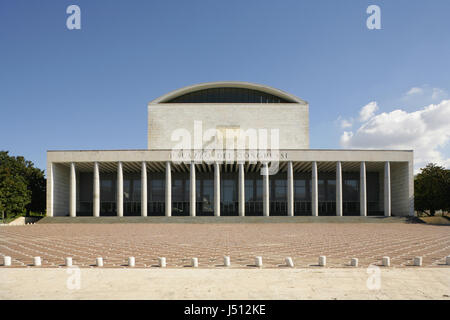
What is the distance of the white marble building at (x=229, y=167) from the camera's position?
1757 inches

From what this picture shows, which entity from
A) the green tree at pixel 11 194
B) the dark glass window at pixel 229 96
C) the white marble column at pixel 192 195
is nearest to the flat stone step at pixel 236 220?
the white marble column at pixel 192 195

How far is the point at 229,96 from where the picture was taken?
190 ft

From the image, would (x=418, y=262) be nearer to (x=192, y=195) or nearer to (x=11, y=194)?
(x=192, y=195)

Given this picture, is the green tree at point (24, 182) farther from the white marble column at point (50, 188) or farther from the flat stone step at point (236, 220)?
the flat stone step at point (236, 220)

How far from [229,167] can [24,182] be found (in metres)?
31.3

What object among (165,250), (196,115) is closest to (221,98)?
(196,115)

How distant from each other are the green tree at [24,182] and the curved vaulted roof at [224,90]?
23593 mm

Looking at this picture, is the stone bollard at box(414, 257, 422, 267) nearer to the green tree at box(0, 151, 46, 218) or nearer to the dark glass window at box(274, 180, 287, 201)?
the dark glass window at box(274, 180, 287, 201)

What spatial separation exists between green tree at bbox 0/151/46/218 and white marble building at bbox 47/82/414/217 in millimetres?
6025

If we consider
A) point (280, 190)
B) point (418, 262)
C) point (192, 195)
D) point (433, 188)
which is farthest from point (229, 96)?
point (418, 262)
